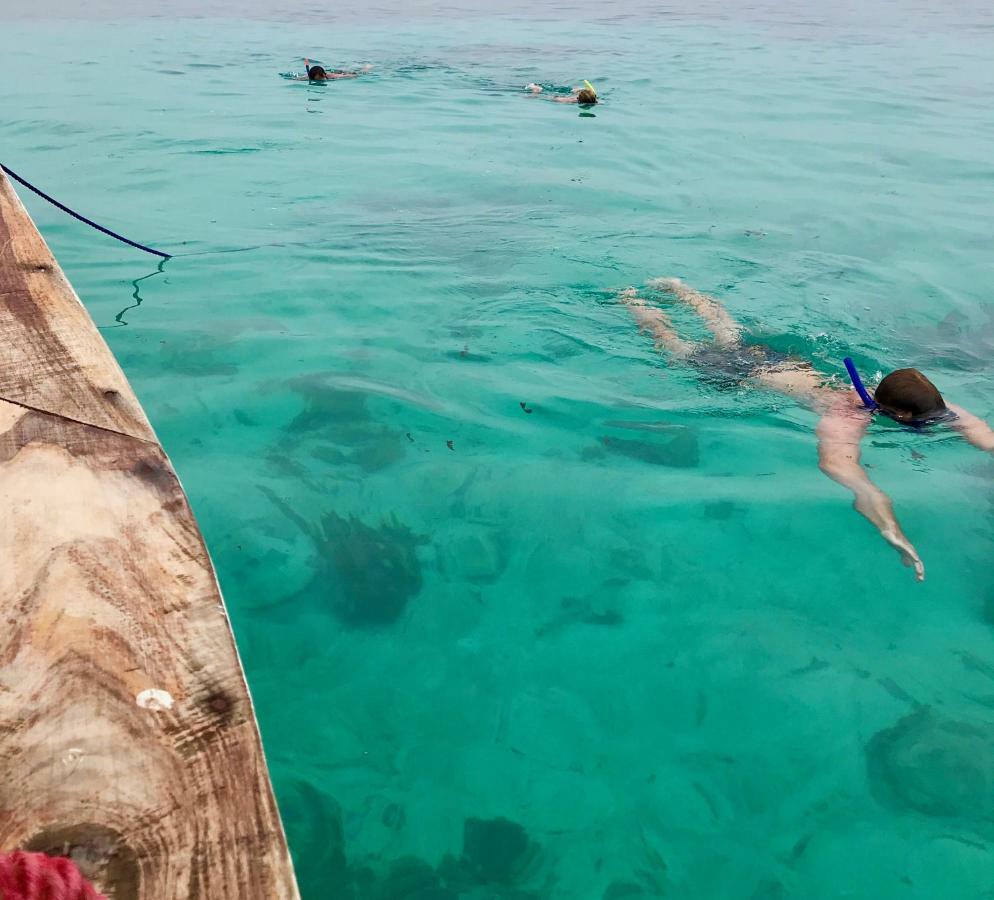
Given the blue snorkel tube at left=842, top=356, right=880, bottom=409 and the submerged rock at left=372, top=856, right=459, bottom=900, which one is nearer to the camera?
the submerged rock at left=372, top=856, right=459, bottom=900

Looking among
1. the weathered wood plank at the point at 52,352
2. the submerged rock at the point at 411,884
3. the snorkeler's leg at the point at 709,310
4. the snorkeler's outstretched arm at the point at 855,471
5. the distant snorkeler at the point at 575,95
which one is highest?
the weathered wood plank at the point at 52,352

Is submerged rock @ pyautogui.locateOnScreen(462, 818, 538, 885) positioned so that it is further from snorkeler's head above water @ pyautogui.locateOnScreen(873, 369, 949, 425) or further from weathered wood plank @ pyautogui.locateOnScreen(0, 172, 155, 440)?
snorkeler's head above water @ pyautogui.locateOnScreen(873, 369, 949, 425)

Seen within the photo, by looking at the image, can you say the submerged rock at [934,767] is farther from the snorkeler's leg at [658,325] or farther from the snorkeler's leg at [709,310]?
the snorkeler's leg at [709,310]

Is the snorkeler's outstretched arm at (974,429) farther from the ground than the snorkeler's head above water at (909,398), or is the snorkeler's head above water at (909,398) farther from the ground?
the snorkeler's head above water at (909,398)

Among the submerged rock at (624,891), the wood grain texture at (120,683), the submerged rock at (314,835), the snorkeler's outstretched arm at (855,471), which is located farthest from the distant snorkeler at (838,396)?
the wood grain texture at (120,683)

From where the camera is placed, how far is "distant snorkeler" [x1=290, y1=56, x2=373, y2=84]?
14352mm

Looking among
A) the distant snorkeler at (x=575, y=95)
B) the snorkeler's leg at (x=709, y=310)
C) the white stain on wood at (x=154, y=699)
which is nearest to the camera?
the white stain on wood at (x=154, y=699)

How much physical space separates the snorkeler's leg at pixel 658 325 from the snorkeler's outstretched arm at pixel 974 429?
1.60m

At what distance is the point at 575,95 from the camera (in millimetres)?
13438

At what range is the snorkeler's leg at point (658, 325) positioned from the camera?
5613mm

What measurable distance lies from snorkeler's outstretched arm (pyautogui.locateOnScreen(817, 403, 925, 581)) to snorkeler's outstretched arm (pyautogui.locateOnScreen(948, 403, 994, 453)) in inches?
19.0

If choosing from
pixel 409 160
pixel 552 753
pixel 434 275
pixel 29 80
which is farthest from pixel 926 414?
pixel 29 80

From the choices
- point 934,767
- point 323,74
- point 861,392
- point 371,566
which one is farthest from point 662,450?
point 323,74

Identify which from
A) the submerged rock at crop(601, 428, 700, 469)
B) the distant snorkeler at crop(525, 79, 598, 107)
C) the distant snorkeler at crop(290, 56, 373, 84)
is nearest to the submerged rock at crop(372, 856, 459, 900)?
the submerged rock at crop(601, 428, 700, 469)
